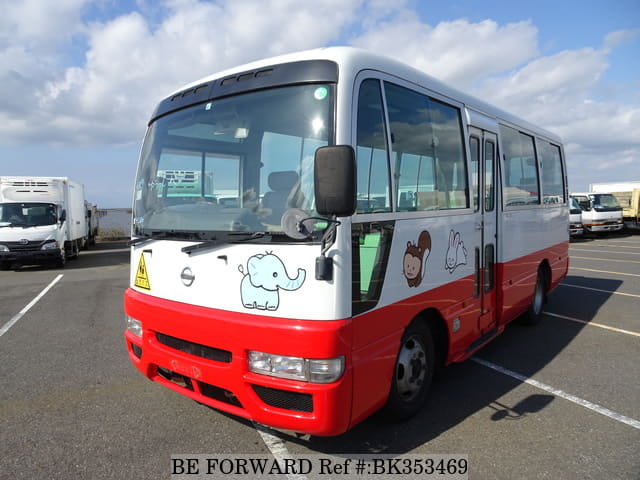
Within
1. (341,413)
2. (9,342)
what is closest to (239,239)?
(341,413)

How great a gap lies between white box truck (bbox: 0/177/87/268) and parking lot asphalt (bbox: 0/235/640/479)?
8.12m

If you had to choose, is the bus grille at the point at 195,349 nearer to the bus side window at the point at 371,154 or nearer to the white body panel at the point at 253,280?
the white body panel at the point at 253,280

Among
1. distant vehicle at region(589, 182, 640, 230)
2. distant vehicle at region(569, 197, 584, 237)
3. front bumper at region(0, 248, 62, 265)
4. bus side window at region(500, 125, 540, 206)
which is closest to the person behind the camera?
bus side window at region(500, 125, 540, 206)

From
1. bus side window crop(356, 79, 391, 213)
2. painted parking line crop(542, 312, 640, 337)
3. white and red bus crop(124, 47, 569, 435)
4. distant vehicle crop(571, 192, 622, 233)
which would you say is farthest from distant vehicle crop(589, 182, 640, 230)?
bus side window crop(356, 79, 391, 213)

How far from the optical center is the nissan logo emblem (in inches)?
124

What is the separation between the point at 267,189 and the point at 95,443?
2275mm

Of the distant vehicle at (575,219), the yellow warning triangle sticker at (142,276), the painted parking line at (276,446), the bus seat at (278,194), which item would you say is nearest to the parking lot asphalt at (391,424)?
the painted parking line at (276,446)

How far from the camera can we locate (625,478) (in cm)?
281

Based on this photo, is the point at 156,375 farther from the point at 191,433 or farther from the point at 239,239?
the point at 239,239

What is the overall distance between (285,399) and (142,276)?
5.45 feet

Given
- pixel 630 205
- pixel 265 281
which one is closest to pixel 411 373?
pixel 265 281

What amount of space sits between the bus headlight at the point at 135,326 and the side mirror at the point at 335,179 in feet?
6.51

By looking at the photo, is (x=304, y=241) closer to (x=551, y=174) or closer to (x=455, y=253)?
(x=455, y=253)

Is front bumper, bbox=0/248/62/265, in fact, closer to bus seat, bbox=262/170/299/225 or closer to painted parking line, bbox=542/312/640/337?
bus seat, bbox=262/170/299/225
